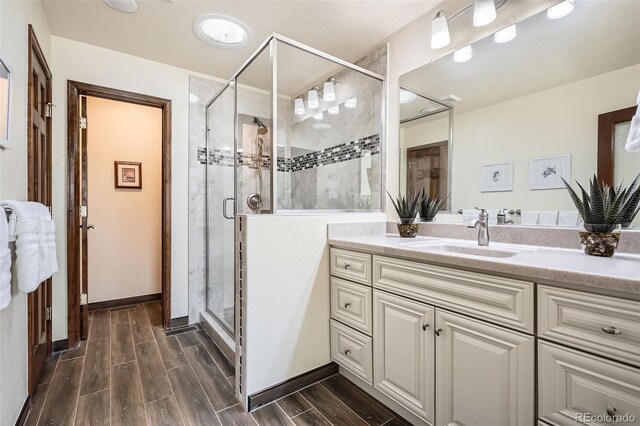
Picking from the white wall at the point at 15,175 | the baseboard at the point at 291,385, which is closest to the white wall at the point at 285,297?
the baseboard at the point at 291,385

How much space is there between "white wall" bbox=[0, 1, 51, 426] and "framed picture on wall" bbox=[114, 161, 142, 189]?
5.60 ft

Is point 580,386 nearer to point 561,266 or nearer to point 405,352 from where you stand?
point 561,266

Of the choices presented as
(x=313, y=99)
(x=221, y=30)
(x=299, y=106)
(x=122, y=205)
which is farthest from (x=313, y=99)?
(x=122, y=205)

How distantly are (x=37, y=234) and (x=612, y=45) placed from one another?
2601mm

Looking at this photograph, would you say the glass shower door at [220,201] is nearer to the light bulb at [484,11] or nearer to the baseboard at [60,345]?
the baseboard at [60,345]

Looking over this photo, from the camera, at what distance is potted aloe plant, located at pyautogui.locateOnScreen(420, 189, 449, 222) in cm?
187

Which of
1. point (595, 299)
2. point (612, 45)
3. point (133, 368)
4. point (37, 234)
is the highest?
point (612, 45)

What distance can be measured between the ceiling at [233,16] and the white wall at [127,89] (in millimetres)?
99

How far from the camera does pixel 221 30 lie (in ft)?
6.93

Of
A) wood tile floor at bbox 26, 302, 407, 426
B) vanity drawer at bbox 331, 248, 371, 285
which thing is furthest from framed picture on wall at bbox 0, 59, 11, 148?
vanity drawer at bbox 331, 248, 371, 285

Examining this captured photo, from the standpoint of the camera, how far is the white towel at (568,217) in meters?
1.31

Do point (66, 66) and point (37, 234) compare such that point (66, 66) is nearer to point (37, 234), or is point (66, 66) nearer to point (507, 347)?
point (37, 234)

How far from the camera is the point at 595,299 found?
80 centimetres

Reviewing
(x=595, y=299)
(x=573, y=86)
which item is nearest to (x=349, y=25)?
(x=573, y=86)
